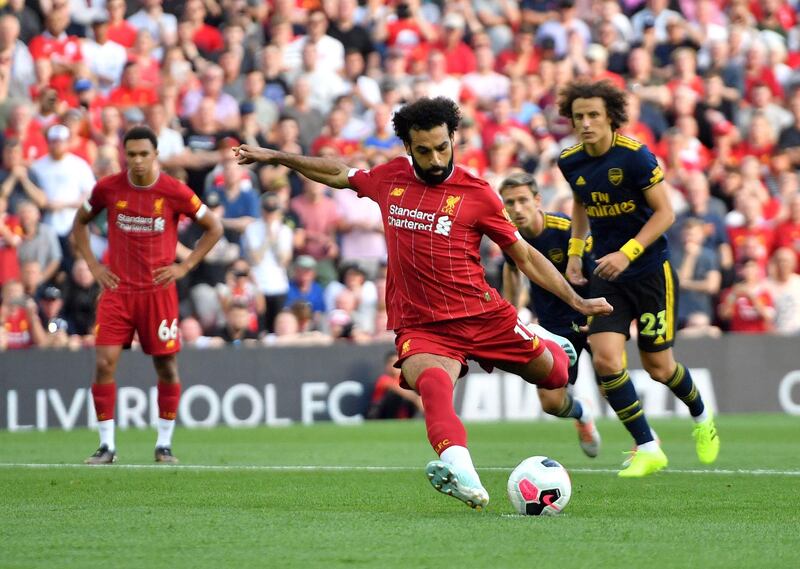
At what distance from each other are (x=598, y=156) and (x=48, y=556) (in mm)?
5306

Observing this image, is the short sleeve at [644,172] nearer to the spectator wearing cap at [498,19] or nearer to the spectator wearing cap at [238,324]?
the spectator wearing cap at [238,324]

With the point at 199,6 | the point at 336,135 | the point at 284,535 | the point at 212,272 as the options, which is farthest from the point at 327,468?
the point at 199,6

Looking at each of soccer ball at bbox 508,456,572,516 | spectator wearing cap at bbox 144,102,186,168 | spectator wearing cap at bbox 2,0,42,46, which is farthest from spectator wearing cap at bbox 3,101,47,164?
soccer ball at bbox 508,456,572,516

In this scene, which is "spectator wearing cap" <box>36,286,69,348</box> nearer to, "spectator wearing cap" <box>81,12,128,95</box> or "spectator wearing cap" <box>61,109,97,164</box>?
"spectator wearing cap" <box>61,109,97,164</box>

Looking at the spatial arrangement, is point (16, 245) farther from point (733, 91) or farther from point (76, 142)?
point (733, 91)

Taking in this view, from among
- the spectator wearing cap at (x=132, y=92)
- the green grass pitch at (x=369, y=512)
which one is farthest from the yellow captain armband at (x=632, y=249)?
the spectator wearing cap at (x=132, y=92)

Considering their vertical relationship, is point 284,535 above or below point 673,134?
below

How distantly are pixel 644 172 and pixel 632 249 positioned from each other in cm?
56

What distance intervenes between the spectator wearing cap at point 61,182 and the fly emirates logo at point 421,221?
1025cm

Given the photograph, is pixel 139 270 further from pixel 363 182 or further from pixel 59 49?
pixel 59 49

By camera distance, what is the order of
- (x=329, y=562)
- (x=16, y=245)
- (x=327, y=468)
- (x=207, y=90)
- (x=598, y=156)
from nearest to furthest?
(x=329, y=562), (x=598, y=156), (x=327, y=468), (x=16, y=245), (x=207, y=90)

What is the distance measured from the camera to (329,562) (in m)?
5.89

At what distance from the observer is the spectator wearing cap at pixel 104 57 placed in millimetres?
19281

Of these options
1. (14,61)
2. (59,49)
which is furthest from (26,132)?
(59,49)
